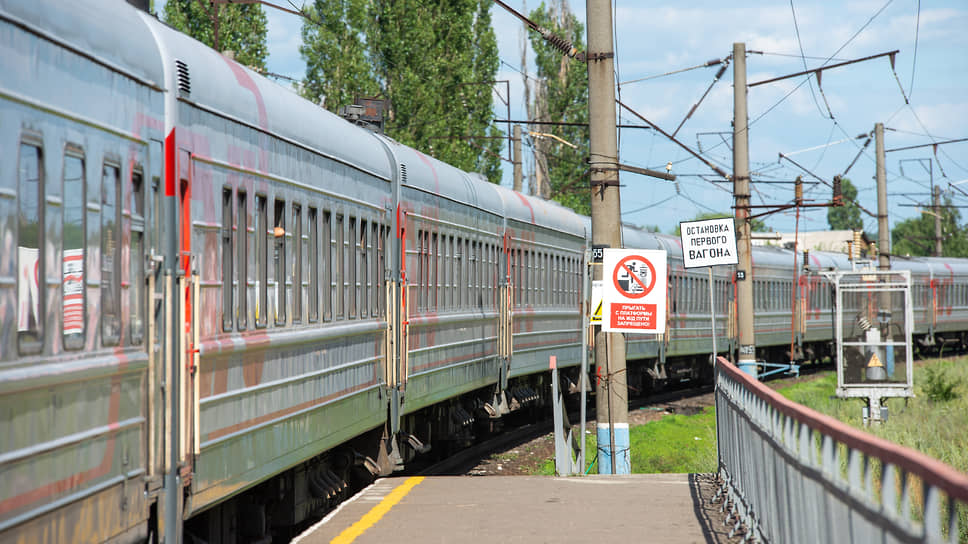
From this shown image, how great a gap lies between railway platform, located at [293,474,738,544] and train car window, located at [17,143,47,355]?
3.41 meters

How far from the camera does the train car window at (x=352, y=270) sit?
1116cm

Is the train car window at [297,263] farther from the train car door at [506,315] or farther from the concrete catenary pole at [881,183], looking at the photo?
the concrete catenary pole at [881,183]

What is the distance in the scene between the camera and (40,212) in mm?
5180

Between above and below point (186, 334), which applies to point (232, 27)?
above

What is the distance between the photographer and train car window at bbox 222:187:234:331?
→ 306 inches

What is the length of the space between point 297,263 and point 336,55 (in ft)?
96.9

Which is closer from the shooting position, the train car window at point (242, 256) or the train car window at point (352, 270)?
the train car window at point (242, 256)

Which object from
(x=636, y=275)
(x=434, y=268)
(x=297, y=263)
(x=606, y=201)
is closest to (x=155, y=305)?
(x=297, y=263)

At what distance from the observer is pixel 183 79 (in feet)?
23.0

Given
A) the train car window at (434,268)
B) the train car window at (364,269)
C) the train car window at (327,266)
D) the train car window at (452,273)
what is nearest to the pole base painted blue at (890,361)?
the train car window at (452,273)

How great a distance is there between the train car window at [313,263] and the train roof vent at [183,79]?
273 cm

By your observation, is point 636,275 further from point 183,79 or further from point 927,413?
point 927,413

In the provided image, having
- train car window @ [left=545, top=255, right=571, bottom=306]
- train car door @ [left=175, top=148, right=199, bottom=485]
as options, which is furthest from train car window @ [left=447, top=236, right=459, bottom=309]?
train car door @ [left=175, top=148, right=199, bottom=485]

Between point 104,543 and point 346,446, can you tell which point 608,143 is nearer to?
point 346,446
